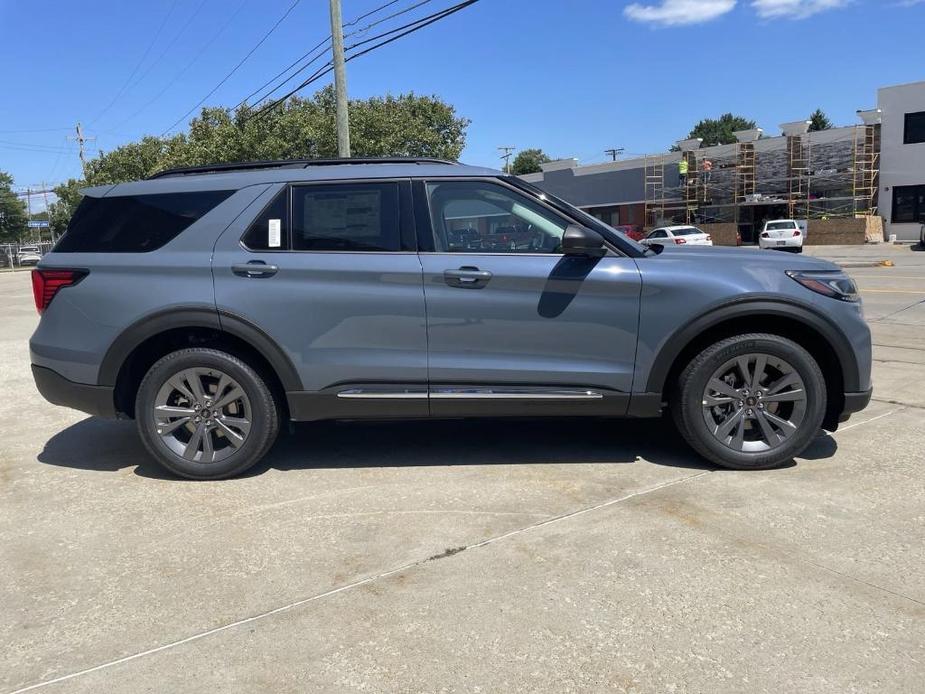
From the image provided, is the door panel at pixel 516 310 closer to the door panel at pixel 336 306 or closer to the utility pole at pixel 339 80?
the door panel at pixel 336 306

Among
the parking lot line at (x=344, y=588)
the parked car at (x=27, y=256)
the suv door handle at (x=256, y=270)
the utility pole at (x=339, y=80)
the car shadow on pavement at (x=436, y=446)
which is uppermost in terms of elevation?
the utility pole at (x=339, y=80)

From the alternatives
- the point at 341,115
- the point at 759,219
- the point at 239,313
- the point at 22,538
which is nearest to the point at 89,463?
the point at 22,538

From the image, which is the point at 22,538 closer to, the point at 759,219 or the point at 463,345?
the point at 463,345

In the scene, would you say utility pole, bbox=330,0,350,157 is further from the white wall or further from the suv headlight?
the white wall

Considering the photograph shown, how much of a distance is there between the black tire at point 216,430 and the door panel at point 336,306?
262mm

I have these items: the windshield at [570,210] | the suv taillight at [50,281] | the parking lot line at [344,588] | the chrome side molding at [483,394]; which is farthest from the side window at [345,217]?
the parking lot line at [344,588]

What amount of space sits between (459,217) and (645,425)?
2.24 meters

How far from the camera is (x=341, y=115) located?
13570 millimetres

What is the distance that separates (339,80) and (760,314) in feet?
37.8

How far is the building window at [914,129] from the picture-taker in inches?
1432

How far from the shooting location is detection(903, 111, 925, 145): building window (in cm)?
3638

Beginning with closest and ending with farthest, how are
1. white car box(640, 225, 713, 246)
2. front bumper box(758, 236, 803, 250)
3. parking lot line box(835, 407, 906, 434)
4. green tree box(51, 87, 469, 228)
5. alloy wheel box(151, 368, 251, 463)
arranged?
alloy wheel box(151, 368, 251, 463)
parking lot line box(835, 407, 906, 434)
green tree box(51, 87, 469, 228)
front bumper box(758, 236, 803, 250)
white car box(640, 225, 713, 246)

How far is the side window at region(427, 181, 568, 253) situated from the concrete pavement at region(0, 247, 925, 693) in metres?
1.39

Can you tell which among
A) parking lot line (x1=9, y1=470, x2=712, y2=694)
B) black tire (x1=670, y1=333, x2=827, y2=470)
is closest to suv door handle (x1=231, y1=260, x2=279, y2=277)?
parking lot line (x1=9, y1=470, x2=712, y2=694)
